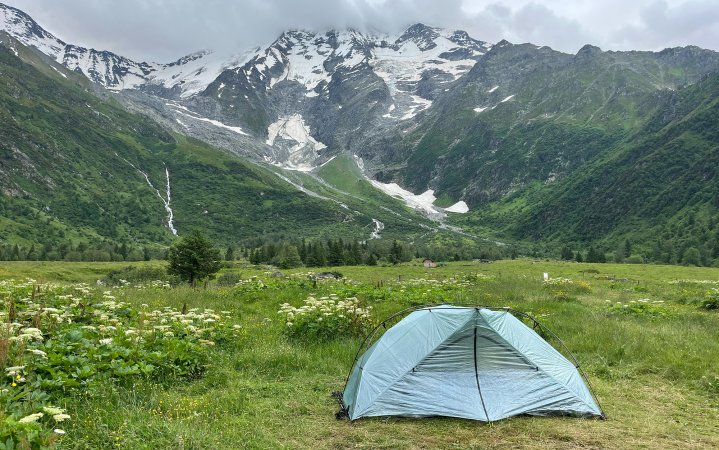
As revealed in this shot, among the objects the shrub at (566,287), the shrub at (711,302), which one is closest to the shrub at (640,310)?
the shrub at (711,302)

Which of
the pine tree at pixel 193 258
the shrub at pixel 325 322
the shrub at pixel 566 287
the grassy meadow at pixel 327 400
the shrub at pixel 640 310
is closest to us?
the grassy meadow at pixel 327 400

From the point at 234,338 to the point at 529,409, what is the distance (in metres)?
8.76

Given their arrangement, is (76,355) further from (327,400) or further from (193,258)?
(193,258)

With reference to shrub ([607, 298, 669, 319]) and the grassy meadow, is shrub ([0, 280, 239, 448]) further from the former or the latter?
shrub ([607, 298, 669, 319])

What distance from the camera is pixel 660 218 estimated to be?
575 ft

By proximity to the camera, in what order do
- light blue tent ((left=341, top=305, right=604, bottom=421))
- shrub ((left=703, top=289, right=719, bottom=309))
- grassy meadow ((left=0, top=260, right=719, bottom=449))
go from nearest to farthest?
1. grassy meadow ((left=0, top=260, right=719, bottom=449))
2. light blue tent ((left=341, top=305, right=604, bottom=421))
3. shrub ((left=703, top=289, right=719, bottom=309))

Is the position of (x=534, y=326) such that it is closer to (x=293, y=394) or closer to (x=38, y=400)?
(x=293, y=394)

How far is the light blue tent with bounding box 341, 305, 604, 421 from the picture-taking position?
34.2 feet

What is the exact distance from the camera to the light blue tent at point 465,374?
34.2 feet

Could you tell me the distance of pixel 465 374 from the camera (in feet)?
35.8

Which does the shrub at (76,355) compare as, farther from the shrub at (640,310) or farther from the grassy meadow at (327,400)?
the shrub at (640,310)

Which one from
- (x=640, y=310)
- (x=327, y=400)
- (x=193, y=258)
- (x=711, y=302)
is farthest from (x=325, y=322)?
(x=193, y=258)

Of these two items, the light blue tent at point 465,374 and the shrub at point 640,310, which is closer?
the light blue tent at point 465,374

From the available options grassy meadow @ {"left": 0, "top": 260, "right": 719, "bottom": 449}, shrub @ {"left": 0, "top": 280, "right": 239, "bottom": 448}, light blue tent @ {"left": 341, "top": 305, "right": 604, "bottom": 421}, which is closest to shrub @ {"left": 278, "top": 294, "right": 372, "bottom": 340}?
grassy meadow @ {"left": 0, "top": 260, "right": 719, "bottom": 449}
